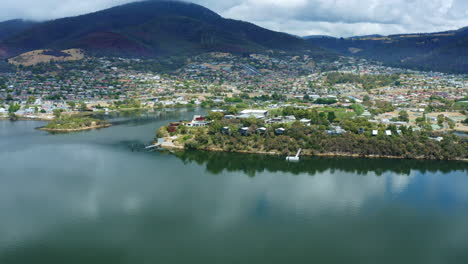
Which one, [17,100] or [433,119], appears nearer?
[433,119]

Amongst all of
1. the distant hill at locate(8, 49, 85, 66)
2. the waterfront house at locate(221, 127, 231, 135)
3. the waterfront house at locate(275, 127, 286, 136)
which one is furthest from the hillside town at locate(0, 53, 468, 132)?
the waterfront house at locate(275, 127, 286, 136)

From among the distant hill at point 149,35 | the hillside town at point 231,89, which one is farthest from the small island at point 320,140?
the distant hill at point 149,35

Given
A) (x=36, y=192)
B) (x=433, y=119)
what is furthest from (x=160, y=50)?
(x=36, y=192)

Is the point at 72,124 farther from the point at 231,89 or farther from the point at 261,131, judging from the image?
the point at 231,89

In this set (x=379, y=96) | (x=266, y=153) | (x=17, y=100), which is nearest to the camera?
(x=266, y=153)

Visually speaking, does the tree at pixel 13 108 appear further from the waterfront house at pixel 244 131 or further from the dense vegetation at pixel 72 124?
the waterfront house at pixel 244 131

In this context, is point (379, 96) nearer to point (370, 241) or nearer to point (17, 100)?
point (370, 241)
